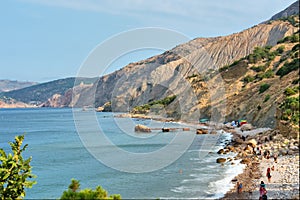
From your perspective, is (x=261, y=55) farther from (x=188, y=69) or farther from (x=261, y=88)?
(x=188, y=69)

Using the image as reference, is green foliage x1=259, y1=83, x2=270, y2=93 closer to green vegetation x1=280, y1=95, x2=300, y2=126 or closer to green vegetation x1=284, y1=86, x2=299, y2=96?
green vegetation x1=284, y1=86, x2=299, y2=96

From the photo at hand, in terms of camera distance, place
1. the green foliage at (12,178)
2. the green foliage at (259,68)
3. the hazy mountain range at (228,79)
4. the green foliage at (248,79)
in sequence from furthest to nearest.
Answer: the green foliage at (248,79)
the green foliage at (259,68)
the hazy mountain range at (228,79)
the green foliage at (12,178)

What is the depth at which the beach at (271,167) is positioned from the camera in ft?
75.3

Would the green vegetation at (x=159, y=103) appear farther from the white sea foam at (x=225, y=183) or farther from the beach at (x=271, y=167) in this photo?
the white sea foam at (x=225, y=183)

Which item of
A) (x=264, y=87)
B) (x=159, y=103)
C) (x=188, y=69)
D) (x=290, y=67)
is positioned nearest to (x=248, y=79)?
(x=264, y=87)

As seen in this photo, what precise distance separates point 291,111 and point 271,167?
40.3 feet

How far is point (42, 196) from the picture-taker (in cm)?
2673

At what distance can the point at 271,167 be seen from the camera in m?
29.8

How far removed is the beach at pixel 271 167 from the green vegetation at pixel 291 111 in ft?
7.43

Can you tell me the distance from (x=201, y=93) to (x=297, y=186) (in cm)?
7446

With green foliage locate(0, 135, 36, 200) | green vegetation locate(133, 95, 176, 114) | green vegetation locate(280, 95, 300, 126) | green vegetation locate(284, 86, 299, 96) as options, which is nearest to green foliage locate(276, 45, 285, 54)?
green vegetation locate(284, 86, 299, 96)

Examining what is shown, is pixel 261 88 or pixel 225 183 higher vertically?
pixel 261 88

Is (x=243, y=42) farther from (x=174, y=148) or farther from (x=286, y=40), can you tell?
(x=174, y=148)

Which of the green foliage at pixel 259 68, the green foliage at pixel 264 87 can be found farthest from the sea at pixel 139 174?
the green foliage at pixel 259 68
